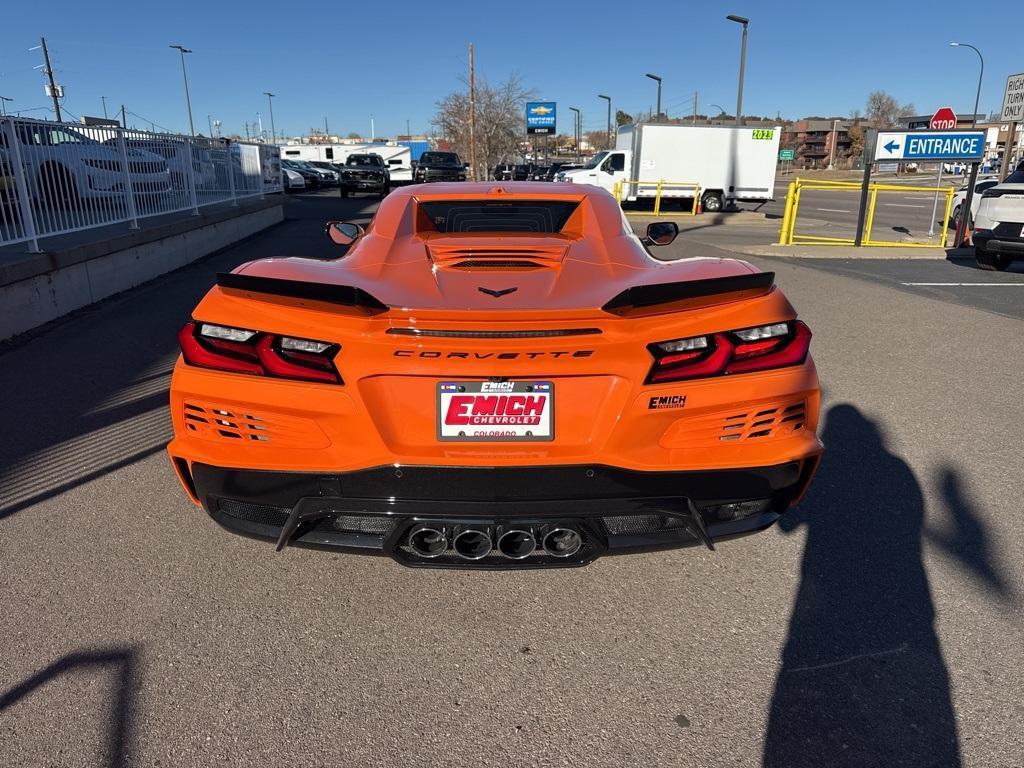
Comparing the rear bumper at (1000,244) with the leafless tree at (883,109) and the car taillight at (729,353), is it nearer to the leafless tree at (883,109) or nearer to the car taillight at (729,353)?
the car taillight at (729,353)

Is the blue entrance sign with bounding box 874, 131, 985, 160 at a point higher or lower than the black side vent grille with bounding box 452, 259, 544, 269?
higher

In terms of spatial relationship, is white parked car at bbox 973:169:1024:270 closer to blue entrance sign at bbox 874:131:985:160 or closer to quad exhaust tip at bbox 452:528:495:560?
blue entrance sign at bbox 874:131:985:160

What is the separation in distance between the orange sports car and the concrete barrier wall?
5.51 meters

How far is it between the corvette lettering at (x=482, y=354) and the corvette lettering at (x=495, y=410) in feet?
0.39

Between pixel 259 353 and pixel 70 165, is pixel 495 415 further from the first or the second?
pixel 70 165

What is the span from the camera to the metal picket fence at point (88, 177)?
7184 millimetres

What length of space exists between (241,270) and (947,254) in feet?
52.1

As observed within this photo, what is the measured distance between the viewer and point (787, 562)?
120 inches

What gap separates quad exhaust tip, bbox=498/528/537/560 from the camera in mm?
2297

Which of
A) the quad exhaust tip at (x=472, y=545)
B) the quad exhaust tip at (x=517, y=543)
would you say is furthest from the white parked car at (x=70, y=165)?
the quad exhaust tip at (x=517, y=543)

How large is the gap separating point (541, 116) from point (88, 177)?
2329 inches

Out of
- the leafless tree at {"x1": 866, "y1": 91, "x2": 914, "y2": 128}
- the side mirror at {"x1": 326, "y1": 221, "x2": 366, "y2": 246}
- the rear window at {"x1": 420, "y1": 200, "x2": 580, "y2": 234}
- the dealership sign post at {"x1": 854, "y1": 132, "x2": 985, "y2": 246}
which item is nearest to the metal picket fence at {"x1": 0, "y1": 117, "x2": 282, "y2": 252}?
the side mirror at {"x1": 326, "y1": 221, "x2": 366, "y2": 246}

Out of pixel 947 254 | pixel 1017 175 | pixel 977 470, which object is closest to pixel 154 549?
pixel 977 470

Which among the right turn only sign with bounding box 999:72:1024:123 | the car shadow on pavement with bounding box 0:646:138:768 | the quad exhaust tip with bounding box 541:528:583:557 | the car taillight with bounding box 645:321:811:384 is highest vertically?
the right turn only sign with bounding box 999:72:1024:123
